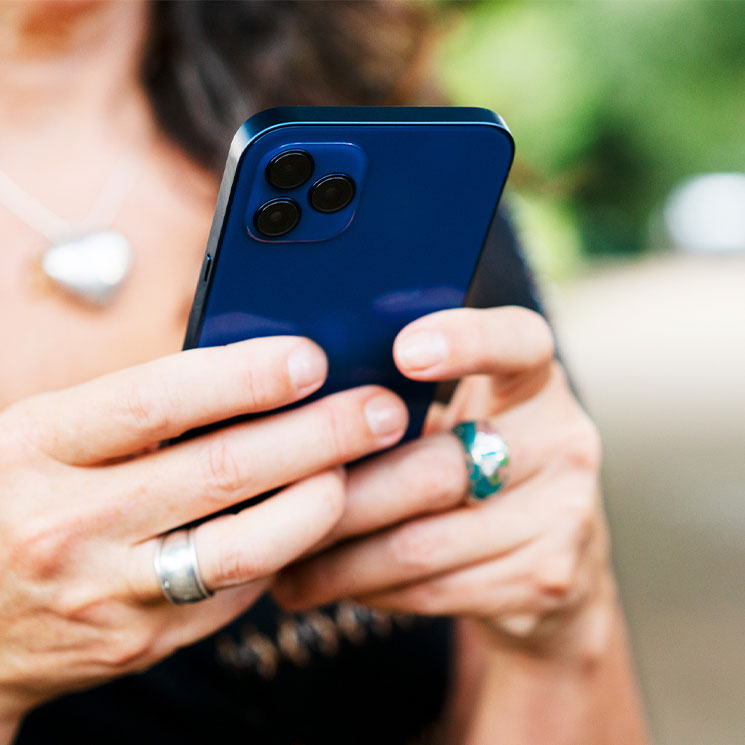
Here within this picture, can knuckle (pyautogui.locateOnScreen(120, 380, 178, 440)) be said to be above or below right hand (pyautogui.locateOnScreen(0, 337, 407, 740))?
Result: above

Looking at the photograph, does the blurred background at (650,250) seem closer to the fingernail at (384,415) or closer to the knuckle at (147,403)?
the fingernail at (384,415)

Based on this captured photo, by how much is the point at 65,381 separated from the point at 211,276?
0.54m

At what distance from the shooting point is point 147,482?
58 centimetres

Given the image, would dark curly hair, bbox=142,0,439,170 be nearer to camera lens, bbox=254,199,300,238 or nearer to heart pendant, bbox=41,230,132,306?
heart pendant, bbox=41,230,132,306

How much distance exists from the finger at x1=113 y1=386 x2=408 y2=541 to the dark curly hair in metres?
0.70

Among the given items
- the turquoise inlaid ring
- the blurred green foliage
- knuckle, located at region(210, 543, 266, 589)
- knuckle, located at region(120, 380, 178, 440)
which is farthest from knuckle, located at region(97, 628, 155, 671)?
the blurred green foliage

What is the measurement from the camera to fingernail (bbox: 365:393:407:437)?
640 mm

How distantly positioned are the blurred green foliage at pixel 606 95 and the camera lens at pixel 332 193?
4.88 meters

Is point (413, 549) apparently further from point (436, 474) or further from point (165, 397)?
point (165, 397)

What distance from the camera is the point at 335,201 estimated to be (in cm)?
56

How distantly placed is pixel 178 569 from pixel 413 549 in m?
0.25

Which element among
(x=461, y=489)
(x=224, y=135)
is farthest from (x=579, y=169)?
(x=461, y=489)

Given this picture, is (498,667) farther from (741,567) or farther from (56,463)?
(741,567)

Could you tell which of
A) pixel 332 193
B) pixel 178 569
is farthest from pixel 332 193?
pixel 178 569
